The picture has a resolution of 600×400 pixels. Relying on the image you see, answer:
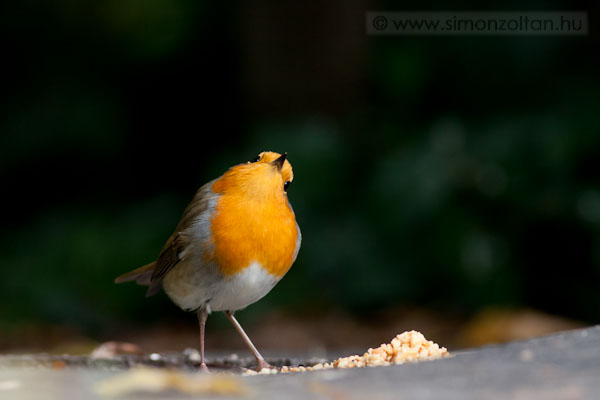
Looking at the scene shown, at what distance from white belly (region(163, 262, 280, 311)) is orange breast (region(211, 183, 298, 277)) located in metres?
0.03

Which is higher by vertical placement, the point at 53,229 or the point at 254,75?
the point at 254,75

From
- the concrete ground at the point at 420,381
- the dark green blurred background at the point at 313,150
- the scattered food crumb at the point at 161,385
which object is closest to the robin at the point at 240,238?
the concrete ground at the point at 420,381

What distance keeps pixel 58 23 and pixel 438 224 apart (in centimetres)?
329

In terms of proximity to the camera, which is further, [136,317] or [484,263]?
[136,317]

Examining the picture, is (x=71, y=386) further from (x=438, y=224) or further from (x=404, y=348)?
(x=438, y=224)

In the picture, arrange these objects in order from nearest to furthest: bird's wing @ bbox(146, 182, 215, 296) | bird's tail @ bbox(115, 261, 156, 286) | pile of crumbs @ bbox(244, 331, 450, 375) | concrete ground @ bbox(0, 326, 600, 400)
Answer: concrete ground @ bbox(0, 326, 600, 400)
pile of crumbs @ bbox(244, 331, 450, 375)
bird's wing @ bbox(146, 182, 215, 296)
bird's tail @ bbox(115, 261, 156, 286)

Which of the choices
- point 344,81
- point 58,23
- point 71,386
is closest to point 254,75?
point 344,81

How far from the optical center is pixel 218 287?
281cm

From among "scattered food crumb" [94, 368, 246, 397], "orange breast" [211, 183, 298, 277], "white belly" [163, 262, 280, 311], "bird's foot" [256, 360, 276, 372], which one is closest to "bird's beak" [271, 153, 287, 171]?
"orange breast" [211, 183, 298, 277]

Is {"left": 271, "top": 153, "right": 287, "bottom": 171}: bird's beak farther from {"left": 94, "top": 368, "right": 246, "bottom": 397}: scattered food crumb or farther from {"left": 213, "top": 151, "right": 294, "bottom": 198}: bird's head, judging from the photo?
{"left": 94, "top": 368, "right": 246, "bottom": 397}: scattered food crumb

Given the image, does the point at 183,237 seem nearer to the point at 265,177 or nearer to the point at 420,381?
the point at 265,177

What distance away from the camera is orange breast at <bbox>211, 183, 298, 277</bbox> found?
266cm

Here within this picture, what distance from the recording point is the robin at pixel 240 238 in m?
2.66

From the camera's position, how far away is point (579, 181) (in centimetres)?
484
